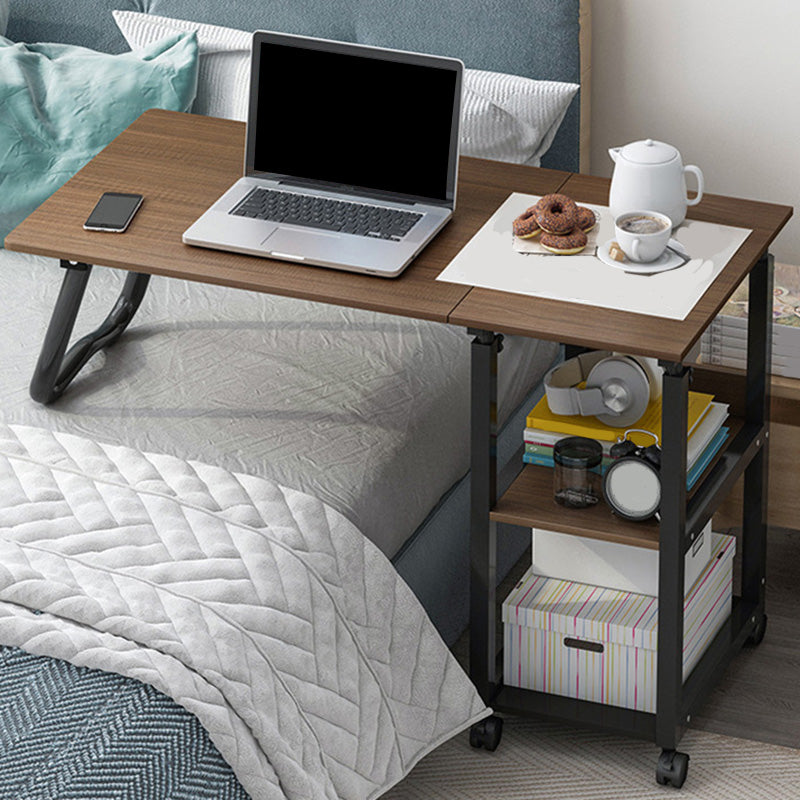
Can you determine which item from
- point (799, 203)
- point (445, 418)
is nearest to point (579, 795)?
point (445, 418)

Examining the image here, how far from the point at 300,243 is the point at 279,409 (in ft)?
1.06

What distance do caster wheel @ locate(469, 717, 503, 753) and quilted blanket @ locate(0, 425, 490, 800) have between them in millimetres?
126

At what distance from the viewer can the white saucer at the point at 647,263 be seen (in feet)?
6.98

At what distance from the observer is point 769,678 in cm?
255

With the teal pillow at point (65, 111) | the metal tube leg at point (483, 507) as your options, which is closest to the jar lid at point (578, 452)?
the metal tube leg at point (483, 507)

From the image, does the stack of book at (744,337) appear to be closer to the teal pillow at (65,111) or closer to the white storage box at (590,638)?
the white storage box at (590,638)

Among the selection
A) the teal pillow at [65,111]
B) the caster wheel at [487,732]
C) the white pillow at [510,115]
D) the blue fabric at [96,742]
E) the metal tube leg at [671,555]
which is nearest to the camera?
the blue fabric at [96,742]

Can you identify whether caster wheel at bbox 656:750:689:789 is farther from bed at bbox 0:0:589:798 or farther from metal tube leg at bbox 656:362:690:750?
bed at bbox 0:0:589:798

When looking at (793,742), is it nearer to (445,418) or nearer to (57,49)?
(445,418)

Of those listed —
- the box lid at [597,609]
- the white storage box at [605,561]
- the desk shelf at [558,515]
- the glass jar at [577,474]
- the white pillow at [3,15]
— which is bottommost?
the box lid at [597,609]

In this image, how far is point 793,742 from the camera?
2402mm

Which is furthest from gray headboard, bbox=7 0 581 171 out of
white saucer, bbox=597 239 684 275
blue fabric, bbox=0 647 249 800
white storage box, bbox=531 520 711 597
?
blue fabric, bbox=0 647 249 800

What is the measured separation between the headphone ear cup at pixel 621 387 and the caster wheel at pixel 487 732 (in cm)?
51

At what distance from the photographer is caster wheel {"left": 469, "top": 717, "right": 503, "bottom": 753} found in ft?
7.84
